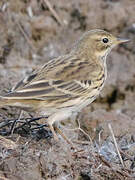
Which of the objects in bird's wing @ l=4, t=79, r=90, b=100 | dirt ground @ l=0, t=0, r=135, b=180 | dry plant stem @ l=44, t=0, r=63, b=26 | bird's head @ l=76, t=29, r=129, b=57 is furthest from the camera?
dry plant stem @ l=44, t=0, r=63, b=26

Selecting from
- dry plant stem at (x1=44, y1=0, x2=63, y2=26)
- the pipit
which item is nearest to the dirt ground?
dry plant stem at (x1=44, y1=0, x2=63, y2=26)

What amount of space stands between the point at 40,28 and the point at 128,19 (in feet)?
5.36

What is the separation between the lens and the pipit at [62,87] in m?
4.86

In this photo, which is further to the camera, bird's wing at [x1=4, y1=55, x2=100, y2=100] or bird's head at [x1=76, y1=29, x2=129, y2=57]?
bird's head at [x1=76, y1=29, x2=129, y2=57]

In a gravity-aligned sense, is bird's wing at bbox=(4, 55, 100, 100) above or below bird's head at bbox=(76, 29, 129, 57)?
below

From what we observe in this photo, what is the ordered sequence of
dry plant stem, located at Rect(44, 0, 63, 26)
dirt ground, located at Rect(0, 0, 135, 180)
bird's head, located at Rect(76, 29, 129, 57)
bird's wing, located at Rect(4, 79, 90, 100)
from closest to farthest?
bird's wing, located at Rect(4, 79, 90, 100) < bird's head, located at Rect(76, 29, 129, 57) < dirt ground, located at Rect(0, 0, 135, 180) < dry plant stem, located at Rect(44, 0, 63, 26)

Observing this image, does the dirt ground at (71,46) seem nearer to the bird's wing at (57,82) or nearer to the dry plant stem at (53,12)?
the dry plant stem at (53,12)

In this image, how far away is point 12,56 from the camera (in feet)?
27.3

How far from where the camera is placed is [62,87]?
5.15 m

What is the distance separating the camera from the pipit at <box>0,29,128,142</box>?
15.9 feet

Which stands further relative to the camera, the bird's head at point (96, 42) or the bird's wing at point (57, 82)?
the bird's head at point (96, 42)

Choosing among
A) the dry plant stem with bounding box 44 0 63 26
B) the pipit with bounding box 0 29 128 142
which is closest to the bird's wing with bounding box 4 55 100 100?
the pipit with bounding box 0 29 128 142

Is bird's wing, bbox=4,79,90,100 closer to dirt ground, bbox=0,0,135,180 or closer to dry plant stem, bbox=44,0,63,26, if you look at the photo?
dirt ground, bbox=0,0,135,180

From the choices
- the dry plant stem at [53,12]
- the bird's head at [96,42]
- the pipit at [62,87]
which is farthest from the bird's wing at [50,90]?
the dry plant stem at [53,12]
